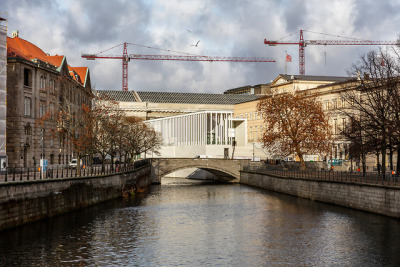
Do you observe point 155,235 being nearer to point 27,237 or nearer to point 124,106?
point 27,237

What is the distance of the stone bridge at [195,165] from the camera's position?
9844 centimetres

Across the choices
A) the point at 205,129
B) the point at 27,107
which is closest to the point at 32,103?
the point at 27,107

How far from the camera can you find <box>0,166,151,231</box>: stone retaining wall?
37.1m

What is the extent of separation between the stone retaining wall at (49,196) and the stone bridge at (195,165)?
99.4ft

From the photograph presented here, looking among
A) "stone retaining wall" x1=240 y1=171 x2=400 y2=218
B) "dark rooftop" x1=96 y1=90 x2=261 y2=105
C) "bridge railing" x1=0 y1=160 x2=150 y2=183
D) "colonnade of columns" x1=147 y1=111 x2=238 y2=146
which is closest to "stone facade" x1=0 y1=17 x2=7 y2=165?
"bridge railing" x1=0 y1=160 x2=150 y2=183

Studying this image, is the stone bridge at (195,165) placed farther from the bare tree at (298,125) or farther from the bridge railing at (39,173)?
the bare tree at (298,125)

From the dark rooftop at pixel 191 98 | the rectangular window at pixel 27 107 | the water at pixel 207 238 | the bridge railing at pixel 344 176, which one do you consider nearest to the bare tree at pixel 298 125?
the bridge railing at pixel 344 176

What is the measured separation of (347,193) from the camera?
5294 cm

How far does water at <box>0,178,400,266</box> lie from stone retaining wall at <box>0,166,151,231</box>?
2.92 feet

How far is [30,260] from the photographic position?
31188mm

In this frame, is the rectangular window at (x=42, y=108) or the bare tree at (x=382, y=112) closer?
the bare tree at (x=382, y=112)

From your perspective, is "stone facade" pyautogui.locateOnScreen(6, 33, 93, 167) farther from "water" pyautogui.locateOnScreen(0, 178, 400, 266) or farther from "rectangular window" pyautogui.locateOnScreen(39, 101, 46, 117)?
"water" pyautogui.locateOnScreen(0, 178, 400, 266)

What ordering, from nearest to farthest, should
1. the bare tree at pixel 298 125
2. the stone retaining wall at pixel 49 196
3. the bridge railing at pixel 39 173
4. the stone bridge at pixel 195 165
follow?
the stone retaining wall at pixel 49 196
the bridge railing at pixel 39 173
the bare tree at pixel 298 125
the stone bridge at pixel 195 165

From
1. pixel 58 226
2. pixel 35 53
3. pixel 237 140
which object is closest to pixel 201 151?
pixel 237 140
